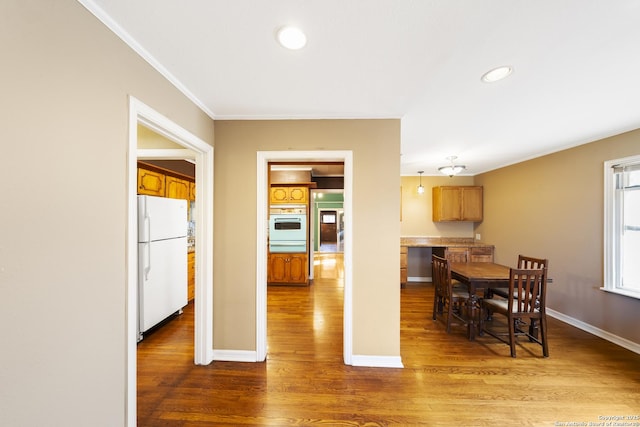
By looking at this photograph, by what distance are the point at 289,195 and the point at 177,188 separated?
2.15 metres

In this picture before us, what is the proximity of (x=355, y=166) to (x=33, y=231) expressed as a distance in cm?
203

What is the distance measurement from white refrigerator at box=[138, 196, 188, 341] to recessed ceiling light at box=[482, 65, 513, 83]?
3.44 meters

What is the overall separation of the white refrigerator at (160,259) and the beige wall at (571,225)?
5.38 meters

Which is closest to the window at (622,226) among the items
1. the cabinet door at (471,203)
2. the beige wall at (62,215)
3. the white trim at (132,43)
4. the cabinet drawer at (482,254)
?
the cabinet drawer at (482,254)

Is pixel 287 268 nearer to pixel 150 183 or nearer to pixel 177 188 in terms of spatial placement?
pixel 177 188

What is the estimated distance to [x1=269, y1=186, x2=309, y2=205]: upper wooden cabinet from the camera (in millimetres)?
5000

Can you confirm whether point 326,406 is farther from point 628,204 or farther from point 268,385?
point 628,204

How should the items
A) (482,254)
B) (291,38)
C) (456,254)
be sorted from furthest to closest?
(482,254)
(456,254)
(291,38)

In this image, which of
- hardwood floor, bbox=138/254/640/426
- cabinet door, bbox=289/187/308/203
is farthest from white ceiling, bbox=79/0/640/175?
cabinet door, bbox=289/187/308/203

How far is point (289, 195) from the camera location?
5.02m

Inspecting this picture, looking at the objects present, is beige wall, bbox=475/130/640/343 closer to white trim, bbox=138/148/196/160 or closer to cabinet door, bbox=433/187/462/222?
cabinet door, bbox=433/187/462/222

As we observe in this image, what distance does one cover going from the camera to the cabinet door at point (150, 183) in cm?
281

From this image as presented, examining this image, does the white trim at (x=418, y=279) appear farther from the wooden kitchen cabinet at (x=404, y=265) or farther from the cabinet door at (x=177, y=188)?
the cabinet door at (x=177, y=188)

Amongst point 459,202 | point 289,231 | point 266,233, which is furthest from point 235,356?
point 459,202
